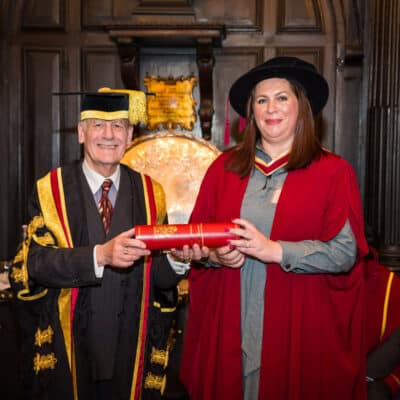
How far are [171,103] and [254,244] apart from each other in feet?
6.67

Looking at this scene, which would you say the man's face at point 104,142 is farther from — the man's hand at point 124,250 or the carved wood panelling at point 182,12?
the carved wood panelling at point 182,12

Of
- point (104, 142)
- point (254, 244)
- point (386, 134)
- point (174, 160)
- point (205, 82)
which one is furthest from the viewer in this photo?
point (174, 160)

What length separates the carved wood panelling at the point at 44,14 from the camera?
3.59 meters

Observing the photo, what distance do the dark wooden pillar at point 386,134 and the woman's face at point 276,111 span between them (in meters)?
1.43

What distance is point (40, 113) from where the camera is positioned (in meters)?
3.65

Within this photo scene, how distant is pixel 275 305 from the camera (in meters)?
1.92

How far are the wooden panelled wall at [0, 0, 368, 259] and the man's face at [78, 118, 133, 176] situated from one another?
5.15 ft

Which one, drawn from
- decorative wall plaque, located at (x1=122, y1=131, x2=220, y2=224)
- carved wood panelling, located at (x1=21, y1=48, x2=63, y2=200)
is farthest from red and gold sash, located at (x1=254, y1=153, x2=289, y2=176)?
carved wood panelling, located at (x1=21, y1=48, x2=63, y2=200)

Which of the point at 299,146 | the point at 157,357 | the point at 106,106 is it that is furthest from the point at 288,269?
the point at 106,106

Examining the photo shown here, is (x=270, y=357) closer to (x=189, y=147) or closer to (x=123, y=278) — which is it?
(x=123, y=278)

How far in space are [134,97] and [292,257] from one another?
34.0 inches

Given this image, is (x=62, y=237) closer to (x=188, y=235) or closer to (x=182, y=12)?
(x=188, y=235)

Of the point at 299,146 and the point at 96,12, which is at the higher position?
the point at 96,12

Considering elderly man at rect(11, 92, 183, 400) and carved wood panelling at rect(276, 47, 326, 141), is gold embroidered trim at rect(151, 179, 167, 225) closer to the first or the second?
elderly man at rect(11, 92, 183, 400)
